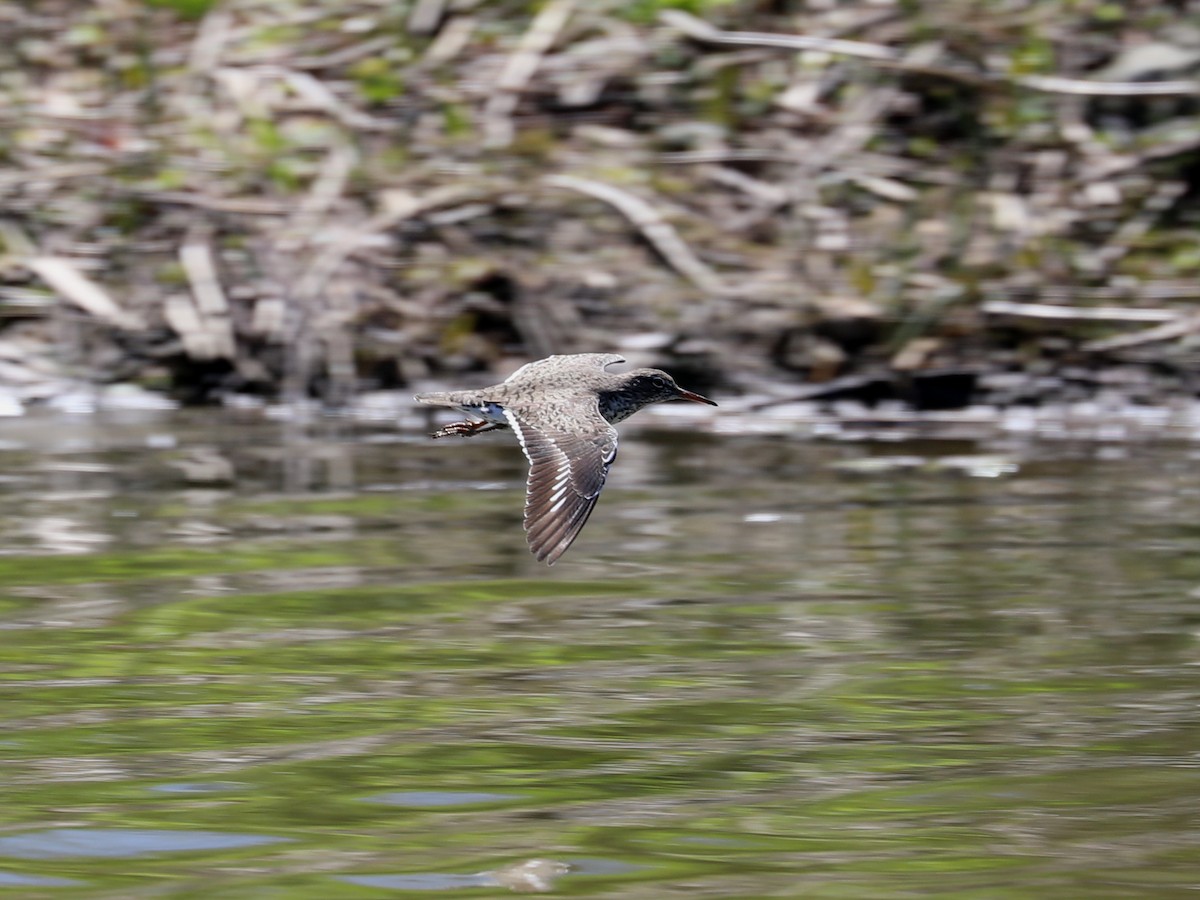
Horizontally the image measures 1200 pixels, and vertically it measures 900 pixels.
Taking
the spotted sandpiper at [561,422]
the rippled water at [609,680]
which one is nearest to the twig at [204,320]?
the rippled water at [609,680]

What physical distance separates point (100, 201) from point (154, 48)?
1.96 m

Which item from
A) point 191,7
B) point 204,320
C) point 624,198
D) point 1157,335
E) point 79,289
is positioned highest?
point 191,7

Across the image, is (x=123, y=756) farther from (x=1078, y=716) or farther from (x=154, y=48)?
(x=154, y=48)


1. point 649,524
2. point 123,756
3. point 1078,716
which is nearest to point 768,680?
point 1078,716

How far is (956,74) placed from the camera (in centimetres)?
1384

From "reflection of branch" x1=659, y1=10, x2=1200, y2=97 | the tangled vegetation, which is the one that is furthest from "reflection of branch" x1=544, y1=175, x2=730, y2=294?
"reflection of branch" x1=659, y1=10, x2=1200, y2=97

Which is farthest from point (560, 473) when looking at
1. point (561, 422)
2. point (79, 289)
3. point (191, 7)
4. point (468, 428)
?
point (191, 7)

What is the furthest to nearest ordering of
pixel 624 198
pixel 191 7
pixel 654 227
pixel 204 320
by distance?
pixel 191 7
pixel 624 198
pixel 654 227
pixel 204 320

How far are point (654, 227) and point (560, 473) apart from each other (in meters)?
6.34

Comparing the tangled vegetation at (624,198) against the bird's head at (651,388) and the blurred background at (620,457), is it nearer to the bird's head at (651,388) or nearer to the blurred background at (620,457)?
the blurred background at (620,457)

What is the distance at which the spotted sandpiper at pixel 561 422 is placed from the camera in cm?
659

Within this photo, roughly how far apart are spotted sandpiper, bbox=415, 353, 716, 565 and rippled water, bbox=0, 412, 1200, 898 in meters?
0.47

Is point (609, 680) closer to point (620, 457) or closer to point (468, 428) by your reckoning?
Result: point (468, 428)

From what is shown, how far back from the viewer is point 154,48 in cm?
1526
